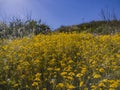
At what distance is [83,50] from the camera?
9.33 metres

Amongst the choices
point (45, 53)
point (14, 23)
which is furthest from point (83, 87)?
point (14, 23)

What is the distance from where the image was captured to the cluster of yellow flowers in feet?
23.6

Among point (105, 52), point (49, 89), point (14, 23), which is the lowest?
point (49, 89)

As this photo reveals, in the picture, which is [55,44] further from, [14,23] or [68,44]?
[14,23]

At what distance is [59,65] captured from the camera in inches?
335

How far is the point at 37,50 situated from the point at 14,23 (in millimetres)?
5761

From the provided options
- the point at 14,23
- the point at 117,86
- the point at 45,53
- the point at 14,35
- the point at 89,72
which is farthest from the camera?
the point at 14,23

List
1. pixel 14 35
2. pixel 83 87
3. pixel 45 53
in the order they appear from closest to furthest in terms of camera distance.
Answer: pixel 83 87, pixel 45 53, pixel 14 35

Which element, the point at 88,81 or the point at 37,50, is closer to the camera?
the point at 88,81

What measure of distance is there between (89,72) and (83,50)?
1.53m

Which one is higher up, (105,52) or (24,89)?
(105,52)

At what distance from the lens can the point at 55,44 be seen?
973 cm

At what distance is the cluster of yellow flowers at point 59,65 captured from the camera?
7.18 metres

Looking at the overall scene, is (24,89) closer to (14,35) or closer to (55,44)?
(55,44)
